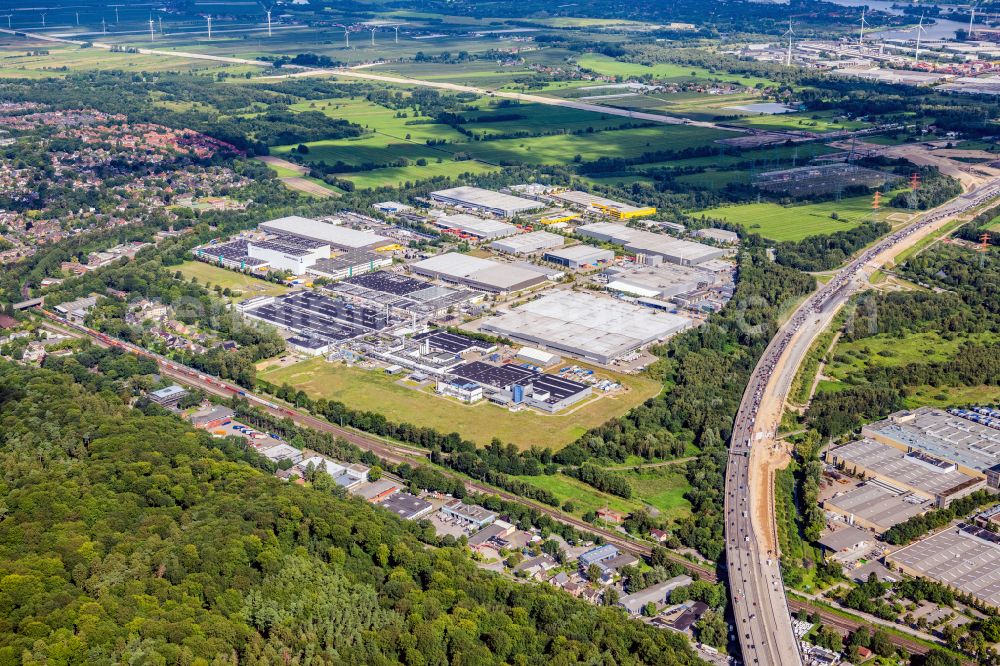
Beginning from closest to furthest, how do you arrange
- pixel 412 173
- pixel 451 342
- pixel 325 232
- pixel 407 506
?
pixel 407 506, pixel 451 342, pixel 325 232, pixel 412 173

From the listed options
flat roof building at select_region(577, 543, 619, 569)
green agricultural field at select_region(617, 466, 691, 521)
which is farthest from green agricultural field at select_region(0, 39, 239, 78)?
flat roof building at select_region(577, 543, 619, 569)

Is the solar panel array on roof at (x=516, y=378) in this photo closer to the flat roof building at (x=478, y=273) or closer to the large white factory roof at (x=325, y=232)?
the flat roof building at (x=478, y=273)

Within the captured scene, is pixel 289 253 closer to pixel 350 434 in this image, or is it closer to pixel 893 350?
pixel 350 434

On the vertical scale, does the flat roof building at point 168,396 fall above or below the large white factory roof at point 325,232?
below

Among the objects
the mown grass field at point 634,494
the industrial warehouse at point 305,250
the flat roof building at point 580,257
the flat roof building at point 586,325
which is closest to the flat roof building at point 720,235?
the flat roof building at point 580,257

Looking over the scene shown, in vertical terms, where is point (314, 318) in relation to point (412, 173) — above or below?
below

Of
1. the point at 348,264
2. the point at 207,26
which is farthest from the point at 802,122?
the point at 207,26
